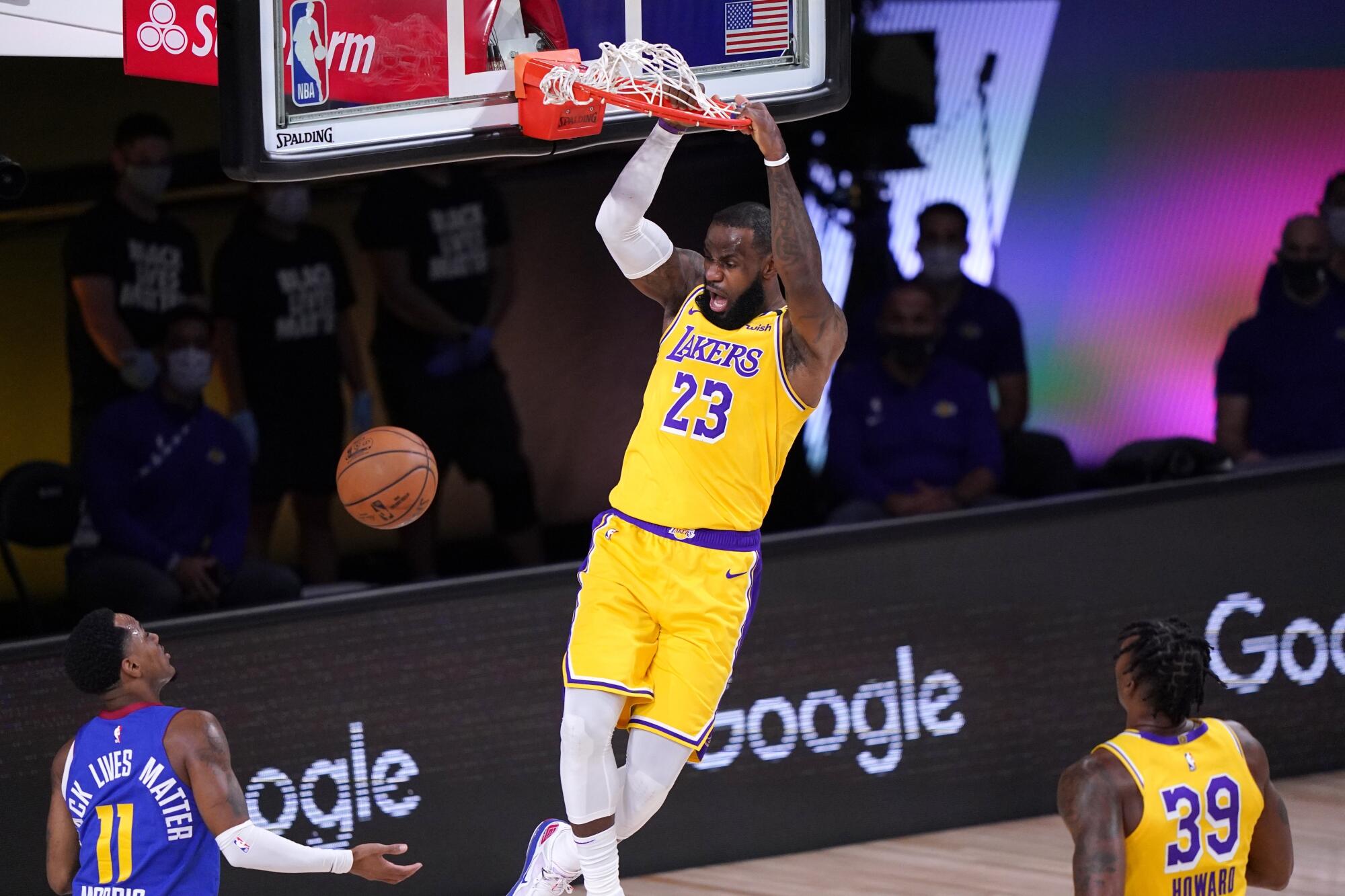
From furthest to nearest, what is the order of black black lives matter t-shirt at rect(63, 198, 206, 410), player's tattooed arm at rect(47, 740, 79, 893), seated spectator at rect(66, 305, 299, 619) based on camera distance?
black black lives matter t-shirt at rect(63, 198, 206, 410) < seated spectator at rect(66, 305, 299, 619) < player's tattooed arm at rect(47, 740, 79, 893)

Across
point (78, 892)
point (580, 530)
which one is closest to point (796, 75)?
point (78, 892)

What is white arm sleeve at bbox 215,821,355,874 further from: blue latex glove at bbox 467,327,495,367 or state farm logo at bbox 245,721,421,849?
blue latex glove at bbox 467,327,495,367

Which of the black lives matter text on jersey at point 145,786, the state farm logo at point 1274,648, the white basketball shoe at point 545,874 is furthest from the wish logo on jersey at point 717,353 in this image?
the state farm logo at point 1274,648

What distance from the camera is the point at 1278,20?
8.65 m

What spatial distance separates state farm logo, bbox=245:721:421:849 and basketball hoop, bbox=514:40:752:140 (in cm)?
256

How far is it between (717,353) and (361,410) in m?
2.79

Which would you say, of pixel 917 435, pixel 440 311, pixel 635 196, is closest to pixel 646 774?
pixel 635 196

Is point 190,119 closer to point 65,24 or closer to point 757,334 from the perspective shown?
point 65,24

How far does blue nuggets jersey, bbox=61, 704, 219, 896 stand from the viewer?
4.18 m

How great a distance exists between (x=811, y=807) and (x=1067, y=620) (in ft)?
4.12

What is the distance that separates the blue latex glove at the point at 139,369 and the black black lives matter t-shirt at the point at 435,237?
1.04 meters

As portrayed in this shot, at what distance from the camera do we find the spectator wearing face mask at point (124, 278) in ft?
22.1

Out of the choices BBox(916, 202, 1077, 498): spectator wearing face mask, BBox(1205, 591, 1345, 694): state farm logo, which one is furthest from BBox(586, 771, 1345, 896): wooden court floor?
BBox(916, 202, 1077, 498): spectator wearing face mask

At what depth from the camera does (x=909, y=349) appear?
734 cm
